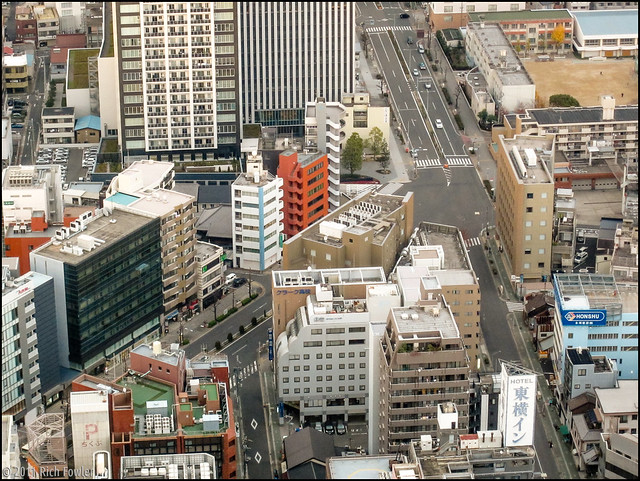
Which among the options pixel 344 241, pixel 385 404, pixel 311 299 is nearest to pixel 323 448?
pixel 385 404

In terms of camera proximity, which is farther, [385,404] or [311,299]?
[311,299]

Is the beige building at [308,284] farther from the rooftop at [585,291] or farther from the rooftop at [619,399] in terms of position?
the rooftop at [619,399]

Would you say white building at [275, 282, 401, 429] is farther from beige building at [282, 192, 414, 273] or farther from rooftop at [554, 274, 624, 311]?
rooftop at [554, 274, 624, 311]

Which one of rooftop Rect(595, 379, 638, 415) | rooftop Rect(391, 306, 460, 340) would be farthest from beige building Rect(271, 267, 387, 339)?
rooftop Rect(595, 379, 638, 415)

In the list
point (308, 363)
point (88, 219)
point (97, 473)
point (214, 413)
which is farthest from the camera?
point (88, 219)

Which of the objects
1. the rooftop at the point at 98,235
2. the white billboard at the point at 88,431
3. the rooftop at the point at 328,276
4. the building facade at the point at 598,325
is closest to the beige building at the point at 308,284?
the rooftop at the point at 328,276

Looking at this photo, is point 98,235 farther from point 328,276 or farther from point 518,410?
point 518,410

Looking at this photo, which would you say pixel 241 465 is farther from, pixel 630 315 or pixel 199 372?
pixel 630 315

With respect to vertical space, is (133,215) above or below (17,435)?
above
